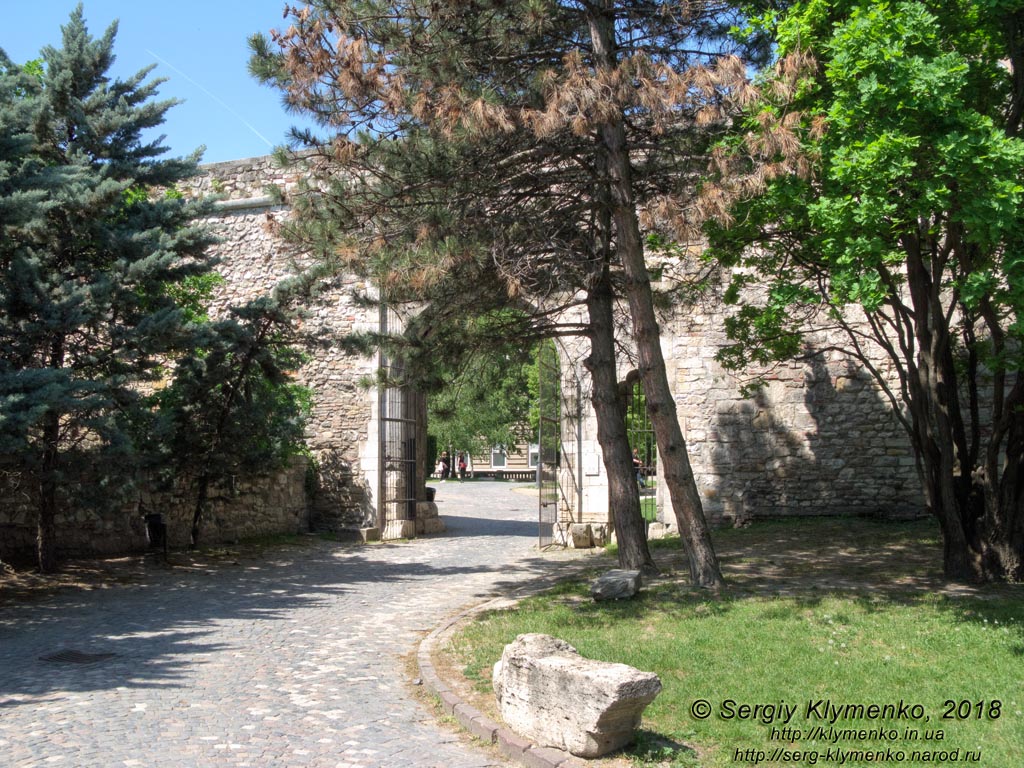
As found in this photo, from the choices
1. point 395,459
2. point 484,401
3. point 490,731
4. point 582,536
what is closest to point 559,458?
point 582,536

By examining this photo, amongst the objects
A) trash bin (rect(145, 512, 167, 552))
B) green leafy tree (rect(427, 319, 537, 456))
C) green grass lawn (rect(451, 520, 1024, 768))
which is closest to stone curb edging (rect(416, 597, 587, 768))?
green grass lawn (rect(451, 520, 1024, 768))

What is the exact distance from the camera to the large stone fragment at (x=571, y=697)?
4141 millimetres

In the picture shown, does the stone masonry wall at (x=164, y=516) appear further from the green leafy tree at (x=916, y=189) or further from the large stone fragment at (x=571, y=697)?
the green leafy tree at (x=916, y=189)

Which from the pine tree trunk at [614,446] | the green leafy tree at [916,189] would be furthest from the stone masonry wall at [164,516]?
the green leafy tree at [916,189]

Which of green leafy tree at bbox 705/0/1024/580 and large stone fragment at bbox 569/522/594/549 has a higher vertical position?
green leafy tree at bbox 705/0/1024/580

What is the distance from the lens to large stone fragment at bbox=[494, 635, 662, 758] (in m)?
4.14

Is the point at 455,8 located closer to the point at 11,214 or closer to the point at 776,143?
the point at 776,143

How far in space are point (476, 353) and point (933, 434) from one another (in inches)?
186

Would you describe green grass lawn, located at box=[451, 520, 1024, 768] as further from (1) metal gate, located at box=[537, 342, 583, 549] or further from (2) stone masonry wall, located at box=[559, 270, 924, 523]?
(1) metal gate, located at box=[537, 342, 583, 549]

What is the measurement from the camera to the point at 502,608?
8.38 m

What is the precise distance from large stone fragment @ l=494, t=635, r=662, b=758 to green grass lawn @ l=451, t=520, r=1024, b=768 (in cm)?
23

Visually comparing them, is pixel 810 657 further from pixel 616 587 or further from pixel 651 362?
A: pixel 651 362

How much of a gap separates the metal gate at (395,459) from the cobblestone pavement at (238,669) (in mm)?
3765

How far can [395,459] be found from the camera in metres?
16.1
